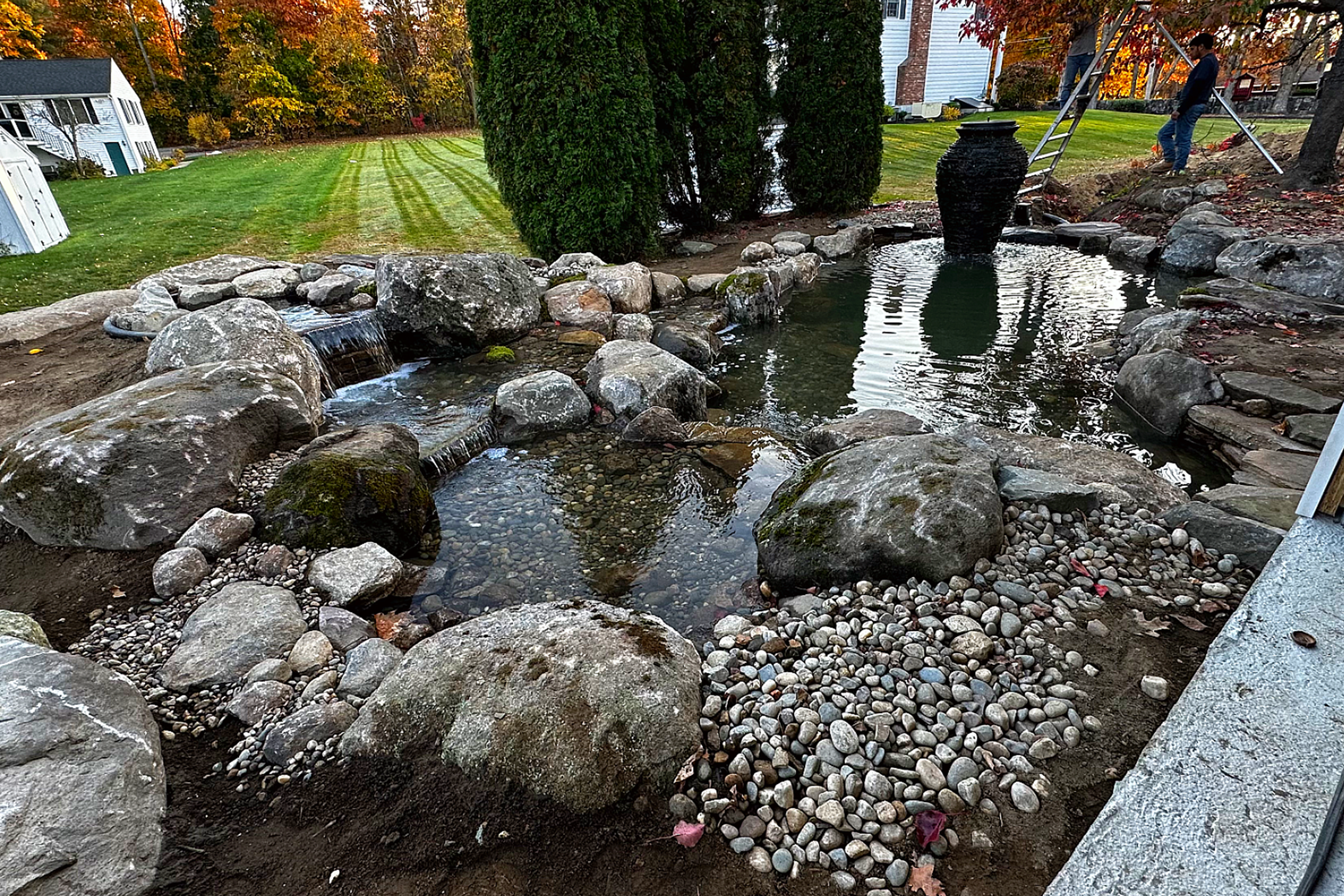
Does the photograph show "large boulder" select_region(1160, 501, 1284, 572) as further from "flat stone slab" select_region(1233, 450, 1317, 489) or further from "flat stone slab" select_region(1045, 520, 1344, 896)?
"flat stone slab" select_region(1233, 450, 1317, 489)

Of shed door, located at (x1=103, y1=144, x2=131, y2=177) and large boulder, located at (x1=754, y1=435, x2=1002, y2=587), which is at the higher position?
shed door, located at (x1=103, y1=144, x2=131, y2=177)

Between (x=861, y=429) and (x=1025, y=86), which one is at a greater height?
(x=1025, y=86)

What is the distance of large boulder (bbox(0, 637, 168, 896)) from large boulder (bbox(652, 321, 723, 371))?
460 centimetres

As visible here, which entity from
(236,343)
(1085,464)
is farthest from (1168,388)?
(236,343)

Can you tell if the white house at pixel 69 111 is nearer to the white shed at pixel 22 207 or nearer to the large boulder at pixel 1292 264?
the white shed at pixel 22 207

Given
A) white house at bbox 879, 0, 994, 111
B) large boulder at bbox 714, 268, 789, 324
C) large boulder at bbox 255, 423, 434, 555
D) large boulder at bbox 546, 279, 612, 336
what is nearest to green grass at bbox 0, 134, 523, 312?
large boulder at bbox 546, 279, 612, 336

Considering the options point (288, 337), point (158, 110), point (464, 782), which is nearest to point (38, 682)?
point (464, 782)

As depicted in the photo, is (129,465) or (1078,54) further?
(1078,54)

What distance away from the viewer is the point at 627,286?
7.01 meters

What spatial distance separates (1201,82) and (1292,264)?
4901 millimetres

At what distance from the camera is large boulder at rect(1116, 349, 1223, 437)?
4.28 meters

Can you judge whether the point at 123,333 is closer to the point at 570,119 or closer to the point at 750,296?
the point at 570,119

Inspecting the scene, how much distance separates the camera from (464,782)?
2.04 meters

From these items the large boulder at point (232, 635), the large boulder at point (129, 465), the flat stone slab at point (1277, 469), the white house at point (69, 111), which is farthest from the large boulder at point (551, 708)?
the white house at point (69, 111)
